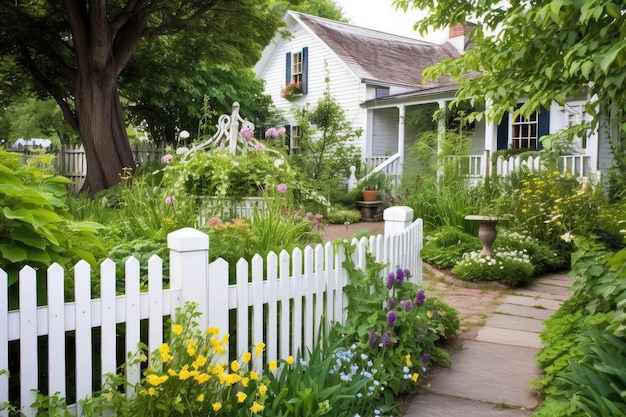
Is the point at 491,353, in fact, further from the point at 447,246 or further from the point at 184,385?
the point at 447,246

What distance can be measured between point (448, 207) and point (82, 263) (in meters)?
7.54

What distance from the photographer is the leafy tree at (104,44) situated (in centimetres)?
1135

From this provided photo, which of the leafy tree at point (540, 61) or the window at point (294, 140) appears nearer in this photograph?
the leafy tree at point (540, 61)

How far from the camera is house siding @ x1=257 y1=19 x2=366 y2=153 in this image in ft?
57.7

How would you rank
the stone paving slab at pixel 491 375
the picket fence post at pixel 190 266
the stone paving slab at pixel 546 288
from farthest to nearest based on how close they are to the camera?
the stone paving slab at pixel 546 288
the stone paving slab at pixel 491 375
the picket fence post at pixel 190 266

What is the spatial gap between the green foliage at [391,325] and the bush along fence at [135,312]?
97 millimetres

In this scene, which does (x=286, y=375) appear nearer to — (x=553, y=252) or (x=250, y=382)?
(x=250, y=382)

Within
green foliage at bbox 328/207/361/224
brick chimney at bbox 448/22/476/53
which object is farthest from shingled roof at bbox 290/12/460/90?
green foliage at bbox 328/207/361/224

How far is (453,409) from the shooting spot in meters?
3.06

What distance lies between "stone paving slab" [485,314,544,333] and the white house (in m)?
9.18

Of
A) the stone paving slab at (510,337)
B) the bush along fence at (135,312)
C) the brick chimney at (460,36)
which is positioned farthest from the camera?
the brick chimney at (460,36)

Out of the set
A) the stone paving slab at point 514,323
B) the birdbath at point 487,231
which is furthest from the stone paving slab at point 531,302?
the birdbath at point 487,231

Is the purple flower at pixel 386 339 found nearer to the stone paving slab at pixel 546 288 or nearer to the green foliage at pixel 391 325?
the green foliage at pixel 391 325

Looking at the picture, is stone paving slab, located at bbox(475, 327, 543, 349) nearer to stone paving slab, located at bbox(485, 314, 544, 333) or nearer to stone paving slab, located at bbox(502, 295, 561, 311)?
stone paving slab, located at bbox(485, 314, 544, 333)
